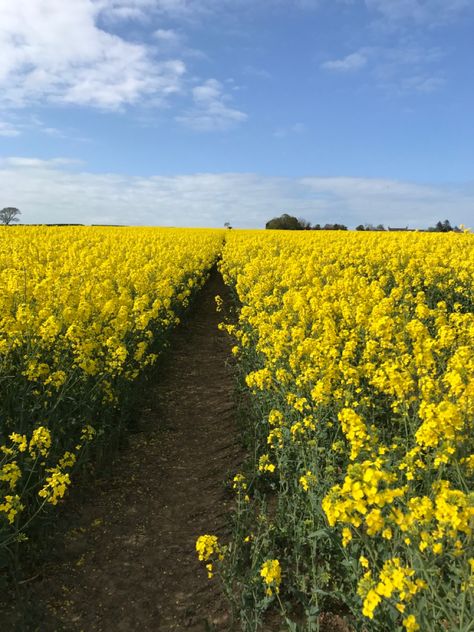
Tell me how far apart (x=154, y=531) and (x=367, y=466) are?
9.33 ft

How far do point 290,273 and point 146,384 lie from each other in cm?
346

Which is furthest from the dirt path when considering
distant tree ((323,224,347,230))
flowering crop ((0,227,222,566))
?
distant tree ((323,224,347,230))

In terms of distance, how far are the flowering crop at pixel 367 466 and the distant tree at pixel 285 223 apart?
55.4 metres

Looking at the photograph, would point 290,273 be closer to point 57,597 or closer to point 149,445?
point 149,445

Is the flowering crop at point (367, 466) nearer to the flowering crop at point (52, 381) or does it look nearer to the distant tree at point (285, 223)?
the flowering crop at point (52, 381)

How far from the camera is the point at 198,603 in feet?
11.4

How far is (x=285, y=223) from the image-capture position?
6306cm

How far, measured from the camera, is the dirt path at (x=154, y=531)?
3396 millimetres

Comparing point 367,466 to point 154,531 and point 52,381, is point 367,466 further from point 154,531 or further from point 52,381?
point 52,381

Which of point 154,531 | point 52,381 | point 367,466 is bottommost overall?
point 154,531

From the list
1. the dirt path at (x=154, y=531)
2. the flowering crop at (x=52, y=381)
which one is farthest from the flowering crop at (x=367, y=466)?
the flowering crop at (x=52, y=381)

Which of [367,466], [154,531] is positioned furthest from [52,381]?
[367,466]

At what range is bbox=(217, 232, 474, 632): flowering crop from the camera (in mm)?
2086

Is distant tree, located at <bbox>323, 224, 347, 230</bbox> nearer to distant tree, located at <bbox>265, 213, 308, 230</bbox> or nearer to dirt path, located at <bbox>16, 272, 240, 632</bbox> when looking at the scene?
distant tree, located at <bbox>265, 213, 308, 230</bbox>
